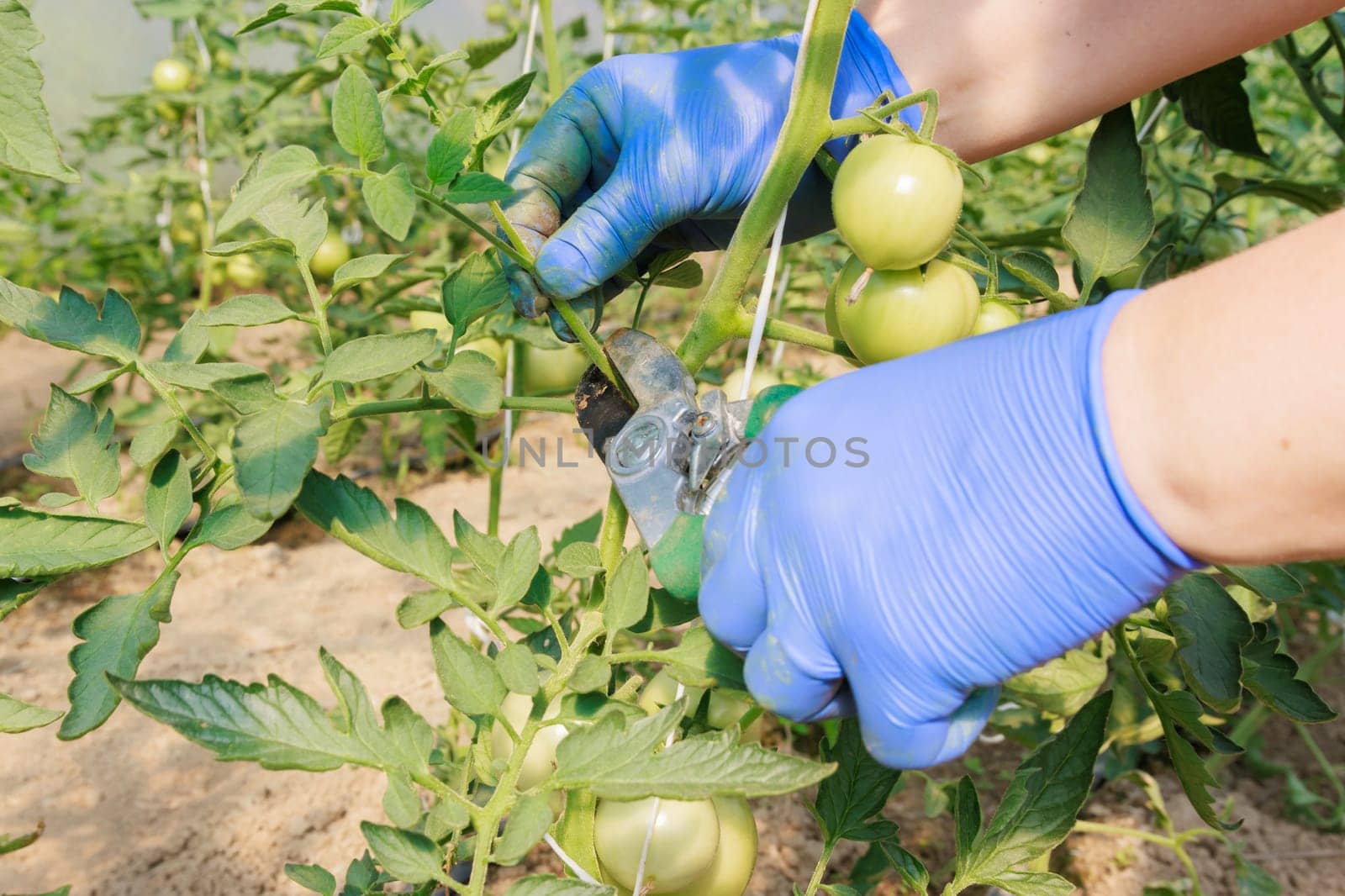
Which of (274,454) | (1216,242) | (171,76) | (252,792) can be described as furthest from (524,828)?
(171,76)

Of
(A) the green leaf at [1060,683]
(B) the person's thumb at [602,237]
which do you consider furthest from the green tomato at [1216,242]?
(B) the person's thumb at [602,237]

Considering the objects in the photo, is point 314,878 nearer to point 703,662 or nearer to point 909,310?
point 703,662

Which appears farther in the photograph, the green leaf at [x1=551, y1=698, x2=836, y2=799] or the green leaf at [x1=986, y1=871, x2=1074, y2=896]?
the green leaf at [x1=986, y1=871, x2=1074, y2=896]

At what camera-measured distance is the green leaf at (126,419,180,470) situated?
2.08 feet

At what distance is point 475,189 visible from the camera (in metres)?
0.59

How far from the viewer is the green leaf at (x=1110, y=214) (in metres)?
0.79

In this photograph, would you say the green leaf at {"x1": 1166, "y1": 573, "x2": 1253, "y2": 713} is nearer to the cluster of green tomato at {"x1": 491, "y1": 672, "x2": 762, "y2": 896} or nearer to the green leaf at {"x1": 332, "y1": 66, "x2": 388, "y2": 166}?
the cluster of green tomato at {"x1": 491, "y1": 672, "x2": 762, "y2": 896}

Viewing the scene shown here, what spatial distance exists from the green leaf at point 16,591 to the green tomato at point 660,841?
1.37ft

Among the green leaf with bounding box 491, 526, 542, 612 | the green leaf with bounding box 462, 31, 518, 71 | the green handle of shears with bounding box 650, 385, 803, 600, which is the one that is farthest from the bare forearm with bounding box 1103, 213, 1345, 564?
the green leaf with bounding box 462, 31, 518, 71

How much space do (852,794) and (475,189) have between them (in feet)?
1.74

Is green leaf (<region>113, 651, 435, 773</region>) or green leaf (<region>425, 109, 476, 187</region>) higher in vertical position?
green leaf (<region>425, 109, 476, 187</region>)

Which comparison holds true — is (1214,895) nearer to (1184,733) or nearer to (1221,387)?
(1184,733)

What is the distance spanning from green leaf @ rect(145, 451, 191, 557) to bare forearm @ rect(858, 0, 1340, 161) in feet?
2.47

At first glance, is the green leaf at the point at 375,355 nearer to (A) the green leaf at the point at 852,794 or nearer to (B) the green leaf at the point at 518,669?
(B) the green leaf at the point at 518,669
